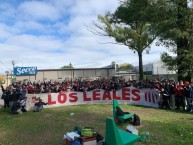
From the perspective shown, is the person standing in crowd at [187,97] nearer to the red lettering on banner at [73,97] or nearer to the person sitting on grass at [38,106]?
the red lettering on banner at [73,97]

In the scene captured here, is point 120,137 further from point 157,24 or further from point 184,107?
point 157,24

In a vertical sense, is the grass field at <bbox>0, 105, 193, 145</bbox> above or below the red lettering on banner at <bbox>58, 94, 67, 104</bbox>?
below

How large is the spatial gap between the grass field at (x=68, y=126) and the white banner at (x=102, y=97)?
3.67 m

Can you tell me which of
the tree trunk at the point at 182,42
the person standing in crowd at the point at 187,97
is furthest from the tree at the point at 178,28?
the person standing in crowd at the point at 187,97

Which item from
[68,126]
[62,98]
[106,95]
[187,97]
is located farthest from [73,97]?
[68,126]

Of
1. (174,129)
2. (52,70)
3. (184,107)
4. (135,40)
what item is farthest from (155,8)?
(52,70)

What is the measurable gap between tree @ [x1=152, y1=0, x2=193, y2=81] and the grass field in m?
7.19

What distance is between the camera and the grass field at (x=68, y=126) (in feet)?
36.1

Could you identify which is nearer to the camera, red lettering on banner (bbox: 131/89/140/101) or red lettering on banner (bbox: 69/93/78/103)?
red lettering on banner (bbox: 131/89/140/101)

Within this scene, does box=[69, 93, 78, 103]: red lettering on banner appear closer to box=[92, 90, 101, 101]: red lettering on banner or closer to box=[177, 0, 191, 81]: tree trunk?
box=[92, 90, 101, 101]: red lettering on banner

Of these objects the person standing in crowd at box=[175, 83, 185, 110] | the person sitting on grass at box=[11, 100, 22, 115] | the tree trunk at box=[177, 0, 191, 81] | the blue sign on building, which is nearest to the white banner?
the person sitting on grass at box=[11, 100, 22, 115]

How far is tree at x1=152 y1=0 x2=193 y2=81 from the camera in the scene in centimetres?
2159

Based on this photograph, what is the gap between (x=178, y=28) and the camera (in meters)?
21.9

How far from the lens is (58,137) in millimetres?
11445
